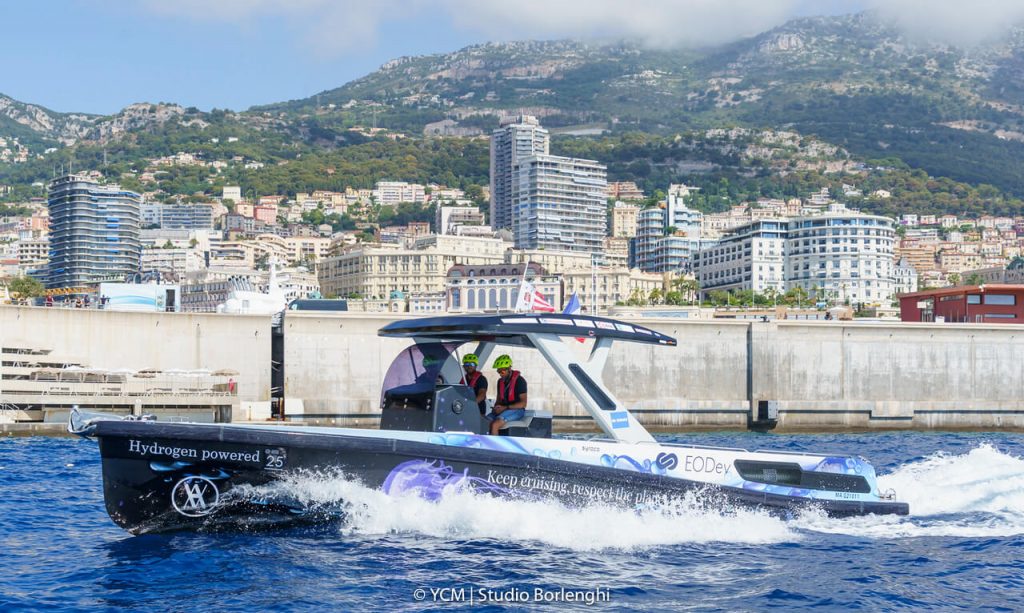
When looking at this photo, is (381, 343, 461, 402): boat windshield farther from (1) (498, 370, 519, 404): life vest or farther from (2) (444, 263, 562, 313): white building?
(2) (444, 263, 562, 313): white building

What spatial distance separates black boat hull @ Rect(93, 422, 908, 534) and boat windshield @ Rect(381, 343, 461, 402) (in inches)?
53.7

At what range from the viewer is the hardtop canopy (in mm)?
15875

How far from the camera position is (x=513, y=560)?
14078mm

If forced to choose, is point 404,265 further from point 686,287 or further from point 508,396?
point 508,396

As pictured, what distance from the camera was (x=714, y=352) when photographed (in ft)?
145

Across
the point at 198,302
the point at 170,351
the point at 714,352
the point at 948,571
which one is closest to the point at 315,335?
the point at 170,351

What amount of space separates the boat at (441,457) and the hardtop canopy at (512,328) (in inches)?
0.8

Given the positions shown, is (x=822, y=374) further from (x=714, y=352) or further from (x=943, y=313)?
(x=943, y=313)

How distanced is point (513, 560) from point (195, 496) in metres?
4.27

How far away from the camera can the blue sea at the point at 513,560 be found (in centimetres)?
1259

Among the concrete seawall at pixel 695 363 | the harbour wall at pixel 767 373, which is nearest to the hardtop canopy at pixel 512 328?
the concrete seawall at pixel 695 363

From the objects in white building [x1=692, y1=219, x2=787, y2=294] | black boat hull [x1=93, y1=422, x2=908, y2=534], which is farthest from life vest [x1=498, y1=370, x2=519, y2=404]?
white building [x1=692, y1=219, x2=787, y2=294]

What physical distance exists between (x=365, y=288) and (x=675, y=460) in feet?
519

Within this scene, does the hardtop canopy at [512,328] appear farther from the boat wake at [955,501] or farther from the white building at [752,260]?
the white building at [752,260]
